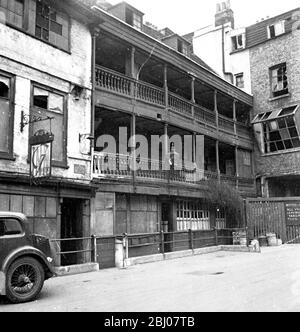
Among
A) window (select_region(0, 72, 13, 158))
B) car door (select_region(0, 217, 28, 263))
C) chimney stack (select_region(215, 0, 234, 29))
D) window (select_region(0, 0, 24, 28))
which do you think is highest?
chimney stack (select_region(215, 0, 234, 29))

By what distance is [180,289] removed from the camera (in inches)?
362

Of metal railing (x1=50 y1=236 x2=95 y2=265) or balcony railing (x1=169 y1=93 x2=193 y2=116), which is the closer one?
metal railing (x1=50 y1=236 x2=95 y2=265)

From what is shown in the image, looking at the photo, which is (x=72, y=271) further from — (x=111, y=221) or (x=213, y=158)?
(x=213, y=158)

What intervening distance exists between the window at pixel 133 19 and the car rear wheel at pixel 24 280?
13.6 metres

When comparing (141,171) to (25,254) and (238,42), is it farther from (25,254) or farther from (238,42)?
(238,42)

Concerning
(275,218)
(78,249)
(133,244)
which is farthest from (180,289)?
(275,218)

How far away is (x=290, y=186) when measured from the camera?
1142 inches

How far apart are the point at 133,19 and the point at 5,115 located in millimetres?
9701

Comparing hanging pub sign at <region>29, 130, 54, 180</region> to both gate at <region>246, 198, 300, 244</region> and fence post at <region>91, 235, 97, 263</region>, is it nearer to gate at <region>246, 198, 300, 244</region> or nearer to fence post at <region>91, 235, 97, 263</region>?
fence post at <region>91, 235, 97, 263</region>

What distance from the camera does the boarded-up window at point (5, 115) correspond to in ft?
39.2

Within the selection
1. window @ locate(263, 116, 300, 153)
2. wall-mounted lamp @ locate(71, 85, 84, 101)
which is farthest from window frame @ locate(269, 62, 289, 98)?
wall-mounted lamp @ locate(71, 85, 84, 101)

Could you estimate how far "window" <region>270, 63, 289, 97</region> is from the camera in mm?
26484

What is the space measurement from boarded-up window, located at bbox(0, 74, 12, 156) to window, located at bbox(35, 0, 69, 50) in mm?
2262
